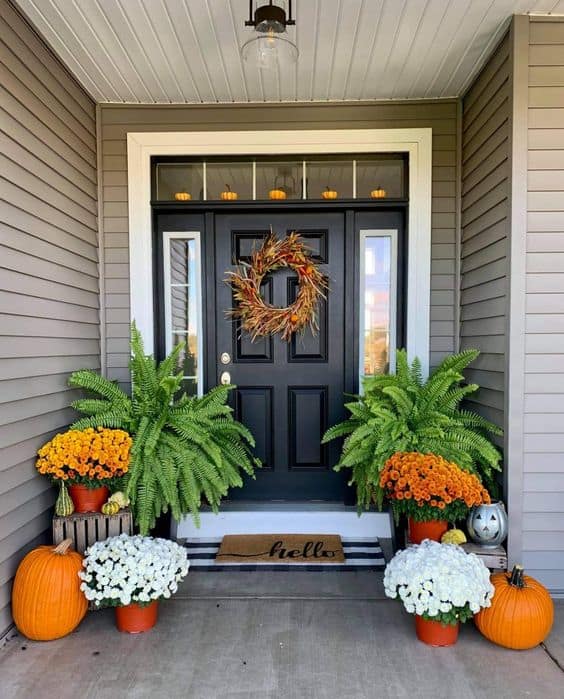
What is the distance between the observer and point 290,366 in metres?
2.97

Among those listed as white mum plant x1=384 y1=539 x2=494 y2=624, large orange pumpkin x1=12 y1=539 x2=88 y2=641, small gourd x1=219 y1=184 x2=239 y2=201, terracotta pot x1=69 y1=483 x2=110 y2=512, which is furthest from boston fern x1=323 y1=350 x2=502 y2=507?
small gourd x1=219 y1=184 x2=239 y2=201

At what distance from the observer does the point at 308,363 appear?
297cm

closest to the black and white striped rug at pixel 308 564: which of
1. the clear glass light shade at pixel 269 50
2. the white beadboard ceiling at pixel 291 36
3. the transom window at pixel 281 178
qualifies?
the transom window at pixel 281 178

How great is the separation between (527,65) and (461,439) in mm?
1697

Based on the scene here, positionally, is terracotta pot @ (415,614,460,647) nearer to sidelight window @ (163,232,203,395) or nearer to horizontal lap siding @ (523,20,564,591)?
horizontal lap siding @ (523,20,564,591)

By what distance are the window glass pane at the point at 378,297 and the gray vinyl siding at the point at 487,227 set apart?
0.42m

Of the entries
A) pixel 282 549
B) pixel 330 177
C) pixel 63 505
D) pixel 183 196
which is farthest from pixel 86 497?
pixel 330 177

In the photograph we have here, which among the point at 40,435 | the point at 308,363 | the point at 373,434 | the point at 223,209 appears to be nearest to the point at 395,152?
the point at 223,209

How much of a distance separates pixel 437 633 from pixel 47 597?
1523mm

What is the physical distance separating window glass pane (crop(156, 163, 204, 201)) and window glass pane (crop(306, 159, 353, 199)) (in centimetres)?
66

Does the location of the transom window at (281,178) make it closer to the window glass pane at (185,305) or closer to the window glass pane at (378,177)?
the window glass pane at (378,177)

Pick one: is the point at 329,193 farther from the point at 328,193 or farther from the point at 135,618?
the point at 135,618

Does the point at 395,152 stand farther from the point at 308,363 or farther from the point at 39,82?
the point at 39,82

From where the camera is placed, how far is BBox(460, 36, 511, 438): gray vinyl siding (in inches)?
89.7
